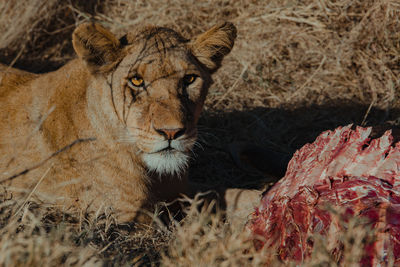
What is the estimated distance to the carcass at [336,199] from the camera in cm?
242

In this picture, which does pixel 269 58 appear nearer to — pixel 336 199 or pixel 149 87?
pixel 149 87

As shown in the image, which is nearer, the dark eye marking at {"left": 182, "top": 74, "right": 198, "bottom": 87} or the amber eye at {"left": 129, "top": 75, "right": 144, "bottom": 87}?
the amber eye at {"left": 129, "top": 75, "right": 144, "bottom": 87}

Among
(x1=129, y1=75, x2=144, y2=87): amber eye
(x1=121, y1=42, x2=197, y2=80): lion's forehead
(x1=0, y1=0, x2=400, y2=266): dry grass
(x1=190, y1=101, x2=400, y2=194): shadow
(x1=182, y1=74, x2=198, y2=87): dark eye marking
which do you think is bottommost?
(x1=190, y1=101, x2=400, y2=194): shadow

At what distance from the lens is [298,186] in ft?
9.73

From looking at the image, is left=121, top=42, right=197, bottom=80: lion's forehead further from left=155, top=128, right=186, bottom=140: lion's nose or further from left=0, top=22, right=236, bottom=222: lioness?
left=155, top=128, right=186, bottom=140: lion's nose

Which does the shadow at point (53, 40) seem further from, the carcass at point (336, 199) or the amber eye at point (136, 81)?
the carcass at point (336, 199)

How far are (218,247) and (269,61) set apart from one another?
3.57 meters

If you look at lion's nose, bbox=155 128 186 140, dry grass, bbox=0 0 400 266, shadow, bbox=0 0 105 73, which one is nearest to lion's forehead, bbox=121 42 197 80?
lion's nose, bbox=155 128 186 140

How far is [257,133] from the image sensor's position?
5.02 meters

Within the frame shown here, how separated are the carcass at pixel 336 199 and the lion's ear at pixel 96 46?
1220mm

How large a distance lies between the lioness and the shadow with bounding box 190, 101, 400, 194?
1.06 metres

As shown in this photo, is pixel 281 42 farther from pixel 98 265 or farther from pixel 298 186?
pixel 98 265

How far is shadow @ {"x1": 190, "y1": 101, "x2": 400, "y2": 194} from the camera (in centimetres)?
449

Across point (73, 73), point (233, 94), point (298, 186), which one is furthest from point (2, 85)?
point (233, 94)
